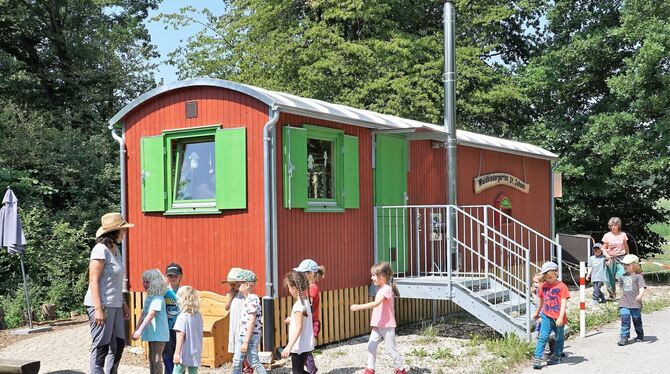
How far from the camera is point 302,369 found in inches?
283

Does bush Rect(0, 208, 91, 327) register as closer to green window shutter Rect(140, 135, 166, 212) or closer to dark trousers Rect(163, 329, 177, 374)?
green window shutter Rect(140, 135, 166, 212)

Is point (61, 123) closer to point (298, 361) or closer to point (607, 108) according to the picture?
point (607, 108)

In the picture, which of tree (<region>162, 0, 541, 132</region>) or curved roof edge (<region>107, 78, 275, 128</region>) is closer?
curved roof edge (<region>107, 78, 275, 128</region>)

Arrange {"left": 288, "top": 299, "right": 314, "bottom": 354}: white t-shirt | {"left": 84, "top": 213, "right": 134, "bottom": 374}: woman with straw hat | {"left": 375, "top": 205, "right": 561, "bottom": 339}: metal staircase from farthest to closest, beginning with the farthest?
{"left": 375, "top": 205, "right": 561, "bottom": 339}: metal staircase → {"left": 288, "top": 299, "right": 314, "bottom": 354}: white t-shirt → {"left": 84, "top": 213, "right": 134, "bottom": 374}: woman with straw hat

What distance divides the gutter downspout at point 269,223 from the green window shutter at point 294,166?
293 millimetres

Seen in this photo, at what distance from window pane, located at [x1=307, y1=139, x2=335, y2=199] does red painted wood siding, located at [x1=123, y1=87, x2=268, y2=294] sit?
3.43ft

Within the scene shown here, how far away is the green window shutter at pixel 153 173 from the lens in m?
10.0

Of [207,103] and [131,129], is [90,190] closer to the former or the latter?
[131,129]

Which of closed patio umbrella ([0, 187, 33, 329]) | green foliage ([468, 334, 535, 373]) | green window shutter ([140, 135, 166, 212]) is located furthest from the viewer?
closed patio umbrella ([0, 187, 33, 329])

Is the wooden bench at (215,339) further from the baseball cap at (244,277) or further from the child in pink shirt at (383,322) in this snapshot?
the child in pink shirt at (383,322)

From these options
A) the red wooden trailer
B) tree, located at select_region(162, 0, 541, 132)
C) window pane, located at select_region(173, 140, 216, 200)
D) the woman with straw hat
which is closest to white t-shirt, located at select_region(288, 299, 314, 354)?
the woman with straw hat

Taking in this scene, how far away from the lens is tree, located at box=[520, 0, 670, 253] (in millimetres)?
18422

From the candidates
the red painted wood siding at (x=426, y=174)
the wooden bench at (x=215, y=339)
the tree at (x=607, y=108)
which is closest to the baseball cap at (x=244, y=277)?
the wooden bench at (x=215, y=339)

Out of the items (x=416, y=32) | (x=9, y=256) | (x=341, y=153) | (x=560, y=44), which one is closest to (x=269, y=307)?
(x=341, y=153)
